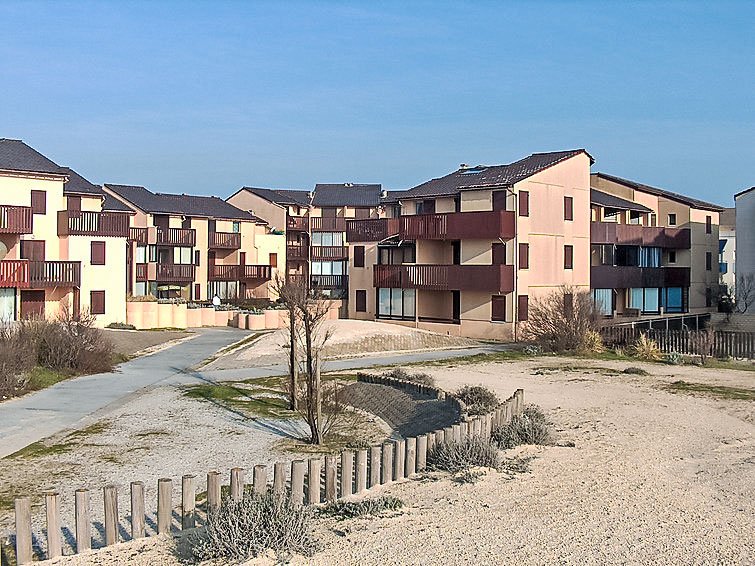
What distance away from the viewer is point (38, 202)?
40406mm

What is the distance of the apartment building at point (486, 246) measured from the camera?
41.3m

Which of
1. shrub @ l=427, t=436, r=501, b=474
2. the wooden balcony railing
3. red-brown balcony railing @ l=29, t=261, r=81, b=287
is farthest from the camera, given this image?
the wooden balcony railing

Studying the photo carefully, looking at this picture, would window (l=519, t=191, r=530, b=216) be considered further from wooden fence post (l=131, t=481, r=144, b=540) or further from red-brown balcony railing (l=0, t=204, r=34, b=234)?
wooden fence post (l=131, t=481, r=144, b=540)

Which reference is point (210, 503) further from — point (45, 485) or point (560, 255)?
point (560, 255)

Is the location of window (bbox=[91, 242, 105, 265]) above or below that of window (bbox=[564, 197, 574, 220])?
below

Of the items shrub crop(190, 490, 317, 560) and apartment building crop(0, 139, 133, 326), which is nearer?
shrub crop(190, 490, 317, 560)

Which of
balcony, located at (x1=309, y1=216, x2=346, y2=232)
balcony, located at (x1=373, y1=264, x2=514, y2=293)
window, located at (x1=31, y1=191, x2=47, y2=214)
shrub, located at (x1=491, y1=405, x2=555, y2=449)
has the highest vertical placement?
balcony, located at (x1=309, y1=216, x2=346, y2=232)

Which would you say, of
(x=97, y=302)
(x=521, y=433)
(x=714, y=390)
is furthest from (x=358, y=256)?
(x=521, y=433)

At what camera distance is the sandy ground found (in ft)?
102

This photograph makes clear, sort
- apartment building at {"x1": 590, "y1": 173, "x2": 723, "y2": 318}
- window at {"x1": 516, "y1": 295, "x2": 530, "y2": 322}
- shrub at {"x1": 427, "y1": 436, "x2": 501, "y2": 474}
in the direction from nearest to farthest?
shrub at {"x1": 427, "y1": 436, "x2": 501, "y2": 474} < window at {"x1": 516, "y1": 295, "x2": 530, "y2": 322} < apartment building at {"x1": 590, "y1": 173, "x2": 723, "y2": 318}

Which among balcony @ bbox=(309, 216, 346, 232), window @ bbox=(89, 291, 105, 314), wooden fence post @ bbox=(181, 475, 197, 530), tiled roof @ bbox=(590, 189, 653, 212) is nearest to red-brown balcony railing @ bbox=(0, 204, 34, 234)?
window @ bbox=(89, 291, 105, 314)

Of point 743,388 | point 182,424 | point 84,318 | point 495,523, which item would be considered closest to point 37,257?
point 84,318

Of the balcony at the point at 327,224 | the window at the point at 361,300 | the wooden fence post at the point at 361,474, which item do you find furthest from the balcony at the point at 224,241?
the wooden fence post at the point at 361,474

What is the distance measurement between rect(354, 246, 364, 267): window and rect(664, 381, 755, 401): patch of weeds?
28.2 m
